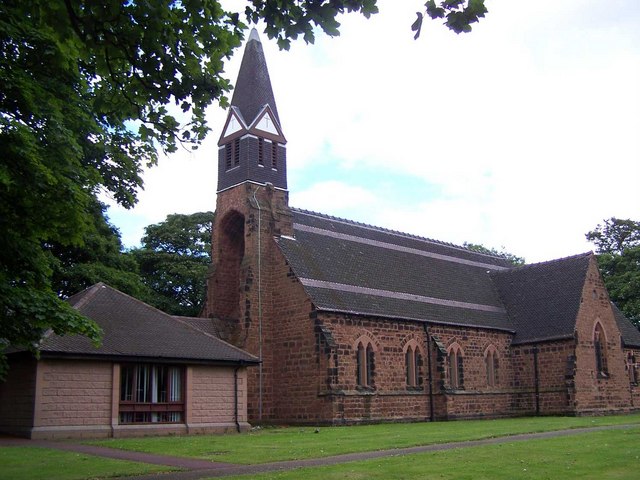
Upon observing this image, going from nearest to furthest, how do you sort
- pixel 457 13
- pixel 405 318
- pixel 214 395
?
pixel 457 13, pixel 214 395, pixel 405 318

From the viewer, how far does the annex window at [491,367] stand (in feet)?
125

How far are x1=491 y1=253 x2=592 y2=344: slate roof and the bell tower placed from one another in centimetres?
1513

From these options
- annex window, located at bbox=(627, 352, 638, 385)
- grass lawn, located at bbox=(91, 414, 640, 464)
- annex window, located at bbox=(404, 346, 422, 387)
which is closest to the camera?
grass lawn, located at bbox=(91, 414, 640, 464)

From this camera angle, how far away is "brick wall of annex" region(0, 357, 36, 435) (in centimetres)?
2247

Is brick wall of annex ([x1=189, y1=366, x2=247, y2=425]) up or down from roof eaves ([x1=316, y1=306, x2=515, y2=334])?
down

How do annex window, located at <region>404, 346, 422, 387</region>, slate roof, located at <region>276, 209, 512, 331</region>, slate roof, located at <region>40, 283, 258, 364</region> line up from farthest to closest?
annex window, located at <region>404, 346, 422, 387</region>, slate roof, located at <region>276, 209, 512, 331</region>, slate roof, located at <region>40, 283, 258, 364</region>

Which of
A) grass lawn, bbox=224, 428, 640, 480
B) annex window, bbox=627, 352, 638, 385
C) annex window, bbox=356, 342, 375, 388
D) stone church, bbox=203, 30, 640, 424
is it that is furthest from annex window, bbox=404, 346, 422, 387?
grass lawn, bbox=224, 428, 640, 480

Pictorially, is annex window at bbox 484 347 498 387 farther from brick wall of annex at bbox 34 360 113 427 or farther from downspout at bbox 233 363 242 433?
brick wall of annex at bbox 34 360 113 427

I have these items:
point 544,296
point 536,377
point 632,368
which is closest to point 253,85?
point 544,296

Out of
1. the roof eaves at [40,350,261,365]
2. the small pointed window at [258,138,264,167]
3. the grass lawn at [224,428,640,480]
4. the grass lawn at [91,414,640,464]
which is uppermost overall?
the small pointed window at [258,138,264,167]

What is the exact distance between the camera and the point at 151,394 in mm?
25391

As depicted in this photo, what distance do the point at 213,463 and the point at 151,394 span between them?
10.5 metres

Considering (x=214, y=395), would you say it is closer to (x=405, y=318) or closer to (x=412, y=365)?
(x=405, y=318)

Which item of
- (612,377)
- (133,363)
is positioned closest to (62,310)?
(133,363)
